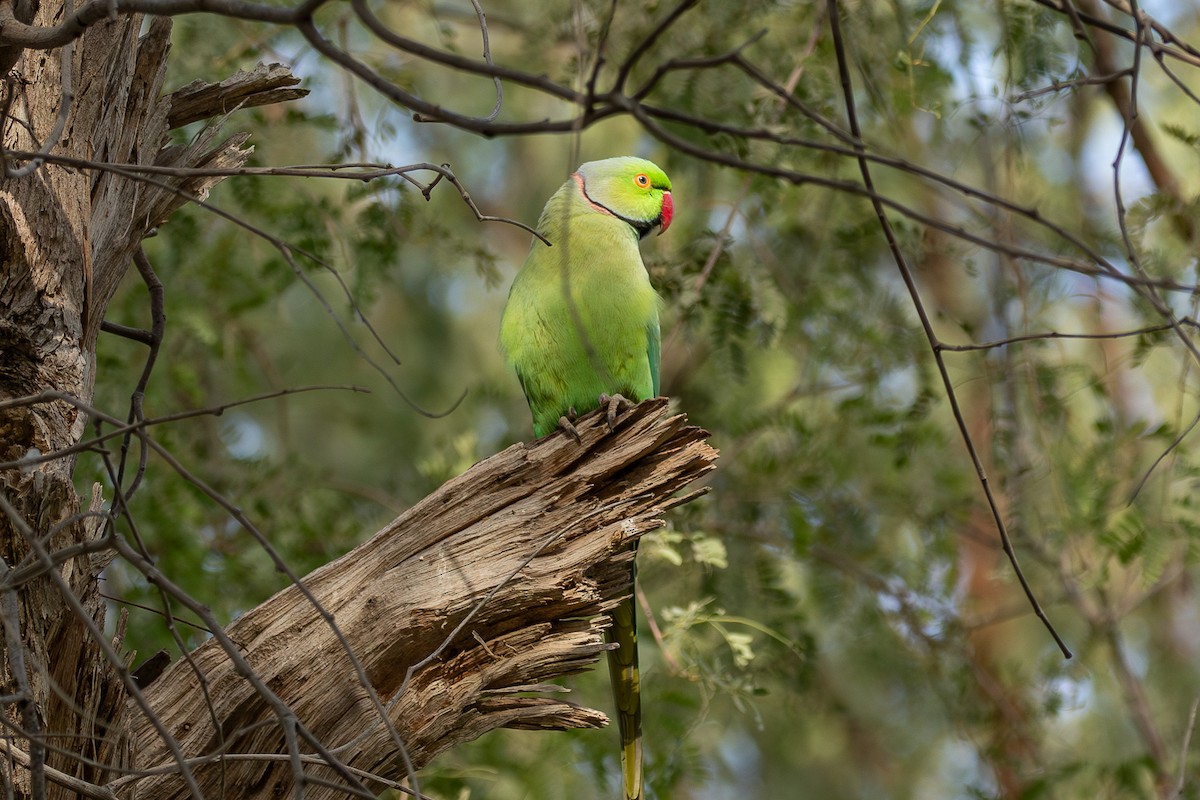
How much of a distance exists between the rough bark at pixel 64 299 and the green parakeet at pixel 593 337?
1.33 metres

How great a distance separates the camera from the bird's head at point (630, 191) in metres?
4.38

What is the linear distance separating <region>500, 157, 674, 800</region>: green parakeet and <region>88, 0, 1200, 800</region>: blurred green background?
1.24 feet

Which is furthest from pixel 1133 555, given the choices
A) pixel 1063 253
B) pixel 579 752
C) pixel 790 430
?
pixel 579 752

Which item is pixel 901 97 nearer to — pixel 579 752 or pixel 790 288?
pixel 790 288

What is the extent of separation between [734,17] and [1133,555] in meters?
2.86

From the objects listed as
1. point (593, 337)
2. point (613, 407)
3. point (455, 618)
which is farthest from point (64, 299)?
point (593, 337)

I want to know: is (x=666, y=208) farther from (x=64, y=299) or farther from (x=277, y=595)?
(x=64, y=299)

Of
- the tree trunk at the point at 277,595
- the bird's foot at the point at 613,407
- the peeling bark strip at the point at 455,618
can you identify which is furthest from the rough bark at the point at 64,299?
the bird's foot at the point at 613,407

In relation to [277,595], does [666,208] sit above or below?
above

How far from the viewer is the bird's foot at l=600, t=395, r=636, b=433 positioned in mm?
3059

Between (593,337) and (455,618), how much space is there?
1.29 metres

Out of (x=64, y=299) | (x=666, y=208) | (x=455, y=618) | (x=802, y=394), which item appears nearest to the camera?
(x=64, y=299)

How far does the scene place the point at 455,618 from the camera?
2.83 metres

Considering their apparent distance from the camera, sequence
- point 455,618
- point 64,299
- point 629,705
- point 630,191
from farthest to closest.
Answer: point 630,191 < point 629,705 < point 455,618 < point 64,299
